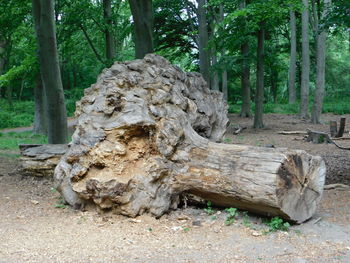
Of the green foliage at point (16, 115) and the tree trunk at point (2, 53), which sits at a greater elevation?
the tree trunk at point (2, 53)

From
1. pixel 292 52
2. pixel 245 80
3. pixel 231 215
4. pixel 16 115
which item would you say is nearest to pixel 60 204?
pixel 231 215

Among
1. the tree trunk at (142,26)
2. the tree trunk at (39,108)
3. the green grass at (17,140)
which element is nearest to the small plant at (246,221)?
the tree trunk at (142,26)

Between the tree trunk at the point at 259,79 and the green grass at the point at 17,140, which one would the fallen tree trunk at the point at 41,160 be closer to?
the green grass at the point at 17,140

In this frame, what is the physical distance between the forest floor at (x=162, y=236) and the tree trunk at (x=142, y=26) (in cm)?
526

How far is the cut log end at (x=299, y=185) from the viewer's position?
4796 millimetres

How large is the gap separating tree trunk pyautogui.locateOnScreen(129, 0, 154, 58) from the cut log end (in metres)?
6.24

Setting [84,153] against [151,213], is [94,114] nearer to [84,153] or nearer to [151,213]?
[84,153]

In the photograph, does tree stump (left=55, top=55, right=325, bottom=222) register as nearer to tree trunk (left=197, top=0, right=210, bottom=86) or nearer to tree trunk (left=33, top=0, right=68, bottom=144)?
tree trunk (left=33, top=0, right=68, bottom=144)

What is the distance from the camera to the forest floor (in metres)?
4.14

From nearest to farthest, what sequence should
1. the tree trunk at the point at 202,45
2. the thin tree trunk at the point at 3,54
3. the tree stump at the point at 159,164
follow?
the tree stump at the point at 159,164 < the tree trunk at the point at 202,45 < the thin tree trunk at the point at 3,54

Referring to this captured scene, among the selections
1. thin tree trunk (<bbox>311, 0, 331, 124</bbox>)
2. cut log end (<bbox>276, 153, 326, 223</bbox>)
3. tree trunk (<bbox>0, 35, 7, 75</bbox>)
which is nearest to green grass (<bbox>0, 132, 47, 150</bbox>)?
cut log end (<bbox>276, 153, 326, 223</bbox>)

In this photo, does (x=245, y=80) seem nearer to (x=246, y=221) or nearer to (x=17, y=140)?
(x=17, y=140)

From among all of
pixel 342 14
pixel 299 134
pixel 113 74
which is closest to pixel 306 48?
pixel 299 134

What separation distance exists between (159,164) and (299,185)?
1.77 m
